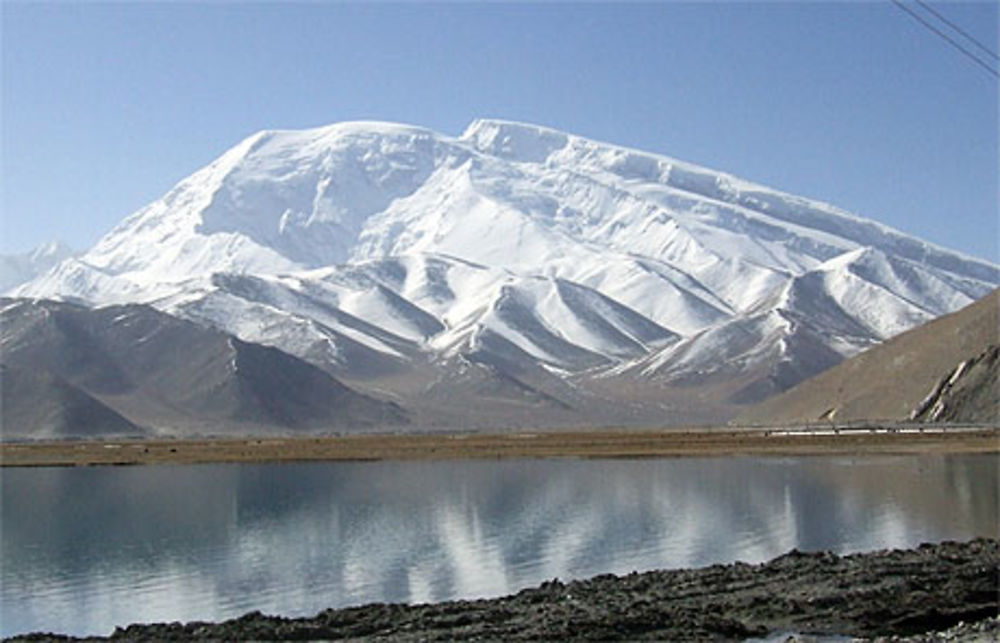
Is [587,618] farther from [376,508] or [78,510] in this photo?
[78,510]

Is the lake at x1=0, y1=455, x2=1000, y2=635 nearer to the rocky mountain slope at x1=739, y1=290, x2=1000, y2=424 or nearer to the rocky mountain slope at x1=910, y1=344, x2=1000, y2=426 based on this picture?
the rocky mountain slope at x1=910, y1=344, x2=1000, y2=426

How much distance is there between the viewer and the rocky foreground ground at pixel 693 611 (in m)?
24.6

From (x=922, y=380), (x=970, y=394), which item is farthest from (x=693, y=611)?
(x=922, y=380)

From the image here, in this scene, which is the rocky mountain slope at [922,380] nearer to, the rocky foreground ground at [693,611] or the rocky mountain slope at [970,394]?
the rocky mountain slope at [970,394]

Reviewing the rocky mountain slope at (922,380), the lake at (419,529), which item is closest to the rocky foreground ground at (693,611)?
the lake at (419,529)

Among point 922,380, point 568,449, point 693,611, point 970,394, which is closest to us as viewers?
point 693,611

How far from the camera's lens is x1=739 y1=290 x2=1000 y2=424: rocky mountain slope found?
108 m

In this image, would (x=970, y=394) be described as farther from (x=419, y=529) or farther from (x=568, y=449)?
(x=419, y=529)

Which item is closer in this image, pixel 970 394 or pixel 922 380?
pixel 970 394

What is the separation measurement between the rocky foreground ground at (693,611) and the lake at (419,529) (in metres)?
2.97

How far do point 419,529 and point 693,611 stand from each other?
20467 mm

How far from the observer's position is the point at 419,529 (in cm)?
4516

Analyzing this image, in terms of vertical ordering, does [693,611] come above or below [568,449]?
above

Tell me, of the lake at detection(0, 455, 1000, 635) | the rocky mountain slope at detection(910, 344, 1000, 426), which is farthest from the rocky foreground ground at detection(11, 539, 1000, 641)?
the rocky mountain slope at detection(910, 344, 1000, 426)
